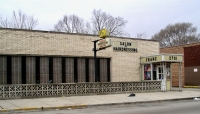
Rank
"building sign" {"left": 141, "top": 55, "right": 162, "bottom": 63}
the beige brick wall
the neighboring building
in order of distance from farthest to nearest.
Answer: the neighboring building → "building sign" {"left": 141, "top": 55, "right": 162, "bottom": 63} → the beige brick wall

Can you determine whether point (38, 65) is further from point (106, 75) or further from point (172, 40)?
point (172, 40)

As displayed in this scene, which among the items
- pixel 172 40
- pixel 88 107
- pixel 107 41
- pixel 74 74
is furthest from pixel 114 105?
pixel 172 40

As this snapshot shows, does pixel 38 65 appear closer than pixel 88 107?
No

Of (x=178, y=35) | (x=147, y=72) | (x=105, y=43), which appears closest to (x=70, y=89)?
(x=105, y=43)

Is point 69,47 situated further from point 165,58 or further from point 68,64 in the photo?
point 165,58

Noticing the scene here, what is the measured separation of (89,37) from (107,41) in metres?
4.06

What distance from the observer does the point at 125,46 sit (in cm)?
2503

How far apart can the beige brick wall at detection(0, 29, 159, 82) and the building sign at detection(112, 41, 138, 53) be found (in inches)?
15.5

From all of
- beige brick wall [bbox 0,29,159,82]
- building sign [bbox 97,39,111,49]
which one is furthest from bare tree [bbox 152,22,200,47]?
building sign [bbox 97,39,111,49]

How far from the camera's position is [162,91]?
A: 23031 mm

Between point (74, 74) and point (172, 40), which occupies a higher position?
point (172, 40)

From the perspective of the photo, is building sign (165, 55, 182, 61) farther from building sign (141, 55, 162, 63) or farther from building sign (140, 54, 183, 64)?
building sign (141, 55, 162, 63)

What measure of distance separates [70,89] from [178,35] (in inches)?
2136

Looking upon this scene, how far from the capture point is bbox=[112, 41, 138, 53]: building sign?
80.5 ft
